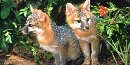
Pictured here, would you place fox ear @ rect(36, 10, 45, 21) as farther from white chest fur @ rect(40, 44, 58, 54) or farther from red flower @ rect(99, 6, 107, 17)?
red flower @ rect(99, 6, 107, 17)

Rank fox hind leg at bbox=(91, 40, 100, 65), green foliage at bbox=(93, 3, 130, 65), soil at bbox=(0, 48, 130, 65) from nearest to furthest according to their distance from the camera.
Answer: green foliage at bbox=(93, 3, 130, 65)
fox hind leg at bbox=(91, 40, 100, 65)
soil at bbox=(0, 48, 130, 65)

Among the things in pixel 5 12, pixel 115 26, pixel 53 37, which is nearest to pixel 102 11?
pixel 115 26

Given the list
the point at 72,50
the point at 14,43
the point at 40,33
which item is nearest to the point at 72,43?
the point at 72,50

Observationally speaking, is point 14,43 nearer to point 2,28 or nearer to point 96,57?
point 2,28

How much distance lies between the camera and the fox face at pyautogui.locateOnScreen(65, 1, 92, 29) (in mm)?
7955

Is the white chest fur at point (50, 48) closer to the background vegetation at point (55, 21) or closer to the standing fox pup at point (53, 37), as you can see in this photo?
the standing fox pup at point (53, 37)

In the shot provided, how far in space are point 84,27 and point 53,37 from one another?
82 centimetres

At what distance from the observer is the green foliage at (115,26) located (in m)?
7.91

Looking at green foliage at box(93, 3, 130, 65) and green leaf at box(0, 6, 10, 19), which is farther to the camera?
green leaf at box(0, 6, 10, 19)

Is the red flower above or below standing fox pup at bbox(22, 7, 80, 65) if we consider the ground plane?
above

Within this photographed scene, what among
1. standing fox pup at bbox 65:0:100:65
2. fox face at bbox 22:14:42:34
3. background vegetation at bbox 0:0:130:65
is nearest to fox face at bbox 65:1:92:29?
standing fox pup at bbox 65:0:100:65

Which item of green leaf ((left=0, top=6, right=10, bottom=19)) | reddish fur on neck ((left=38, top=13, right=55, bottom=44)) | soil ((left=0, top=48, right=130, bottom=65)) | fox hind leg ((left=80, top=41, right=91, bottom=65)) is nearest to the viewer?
reddish fur on neck ((left=38, top=13, right=55, bottom=44))

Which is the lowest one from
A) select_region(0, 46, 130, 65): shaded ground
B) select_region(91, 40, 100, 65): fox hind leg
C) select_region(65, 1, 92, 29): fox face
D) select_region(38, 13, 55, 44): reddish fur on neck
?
select_region(0, 46, 130, 65): shaded ground

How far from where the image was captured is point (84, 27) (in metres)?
7.82
